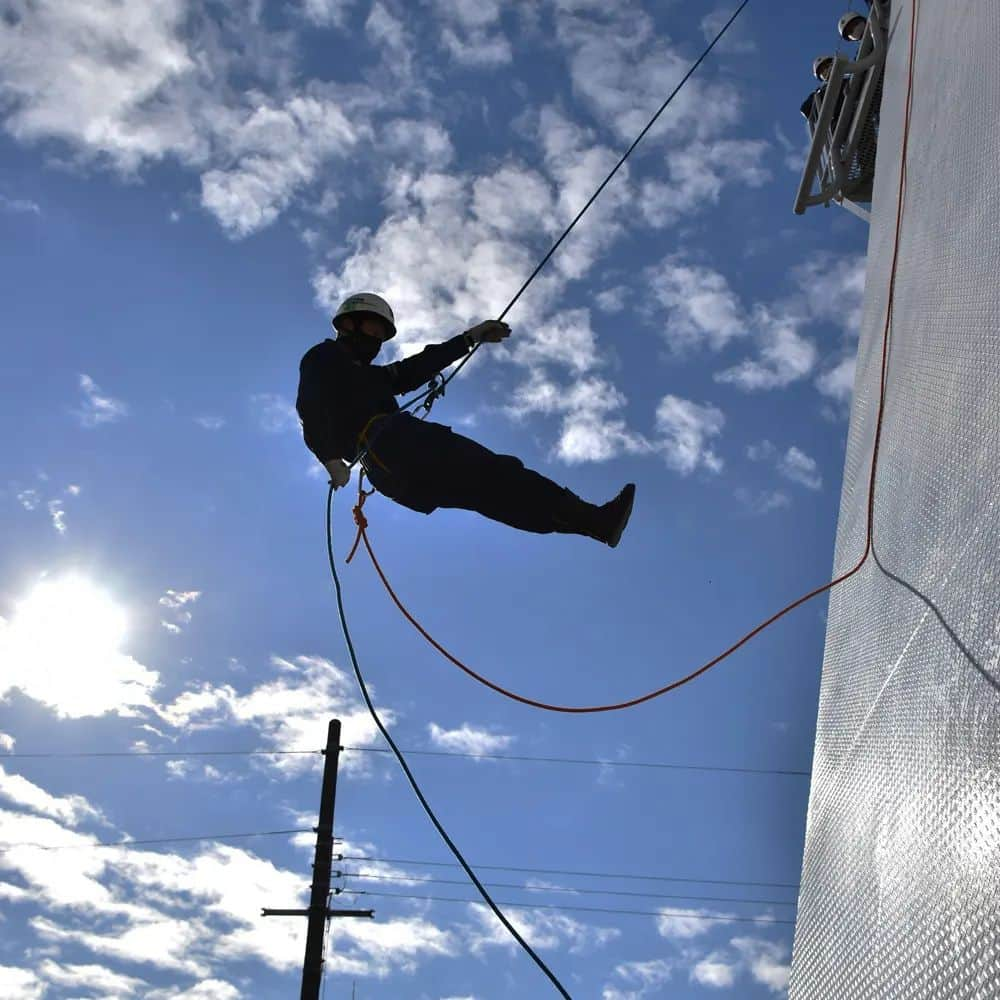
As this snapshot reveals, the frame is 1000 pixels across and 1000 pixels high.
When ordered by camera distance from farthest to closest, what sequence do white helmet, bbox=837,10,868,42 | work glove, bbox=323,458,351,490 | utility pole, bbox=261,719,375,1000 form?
1. utility pole, bbox=261,719,375,1000
2. white helmet, bbox=837,10,868,42
3. work glove, bbox=323,458,351,490

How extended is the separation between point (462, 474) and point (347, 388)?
2.14ft

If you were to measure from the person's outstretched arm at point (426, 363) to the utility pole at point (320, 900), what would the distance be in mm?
6798

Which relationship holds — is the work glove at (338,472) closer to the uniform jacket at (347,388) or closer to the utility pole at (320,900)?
the uniform jacket at (347,388)

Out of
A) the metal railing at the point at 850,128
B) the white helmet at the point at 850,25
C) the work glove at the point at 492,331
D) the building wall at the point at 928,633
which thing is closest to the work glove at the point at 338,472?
the work glove at the point at 492,331

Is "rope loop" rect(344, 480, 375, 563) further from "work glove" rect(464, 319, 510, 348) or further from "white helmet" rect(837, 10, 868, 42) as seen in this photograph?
"white helmet" rect(837, 10, 868, 42)

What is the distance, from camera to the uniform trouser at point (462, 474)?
418 centimetres

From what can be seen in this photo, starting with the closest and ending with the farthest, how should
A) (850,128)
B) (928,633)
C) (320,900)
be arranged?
(928,633) → (850,128) → (320,900)

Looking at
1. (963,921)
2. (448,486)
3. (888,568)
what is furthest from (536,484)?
(963,921)

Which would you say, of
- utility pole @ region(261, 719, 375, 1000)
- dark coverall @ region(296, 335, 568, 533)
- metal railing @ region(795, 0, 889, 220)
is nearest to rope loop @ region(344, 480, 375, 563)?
dark coverall @ region(296, 335, 568, 533)

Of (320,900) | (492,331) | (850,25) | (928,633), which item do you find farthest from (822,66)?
(320,900)

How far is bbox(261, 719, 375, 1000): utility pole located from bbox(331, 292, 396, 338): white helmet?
684cm

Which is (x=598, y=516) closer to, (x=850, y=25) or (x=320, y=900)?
(x=850, y=25)

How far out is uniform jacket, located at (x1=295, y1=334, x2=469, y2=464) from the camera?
438 centimetres

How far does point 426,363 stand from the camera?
4570 mm
